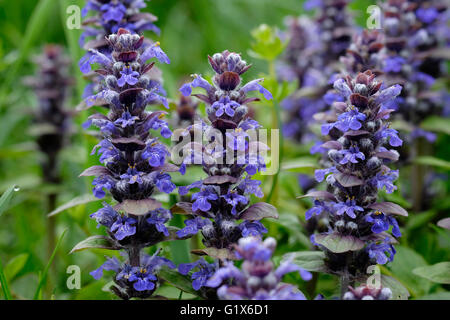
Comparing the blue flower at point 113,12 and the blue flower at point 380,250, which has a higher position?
the blue flower at point 113,12

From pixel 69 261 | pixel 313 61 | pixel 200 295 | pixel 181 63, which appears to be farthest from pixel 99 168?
pixel 181 63

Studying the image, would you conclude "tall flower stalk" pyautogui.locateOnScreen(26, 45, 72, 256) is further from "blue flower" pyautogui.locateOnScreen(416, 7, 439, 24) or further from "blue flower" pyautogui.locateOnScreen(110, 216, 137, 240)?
"blue flower" pyautogui.locateOnScreen(416, 7, 439, 24)

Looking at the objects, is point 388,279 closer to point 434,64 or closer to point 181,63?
point 434,64

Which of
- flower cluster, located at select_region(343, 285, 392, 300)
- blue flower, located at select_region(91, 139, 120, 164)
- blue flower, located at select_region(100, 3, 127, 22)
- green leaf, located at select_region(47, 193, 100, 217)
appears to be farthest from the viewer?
blue flower, located at select_region(100, 3, 127, 22)

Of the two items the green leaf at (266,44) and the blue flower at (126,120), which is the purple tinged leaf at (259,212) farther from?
the green leaf at (266,44)

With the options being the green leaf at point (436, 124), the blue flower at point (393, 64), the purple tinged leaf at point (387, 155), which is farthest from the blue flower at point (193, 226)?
the green leaf at point (436, 124)

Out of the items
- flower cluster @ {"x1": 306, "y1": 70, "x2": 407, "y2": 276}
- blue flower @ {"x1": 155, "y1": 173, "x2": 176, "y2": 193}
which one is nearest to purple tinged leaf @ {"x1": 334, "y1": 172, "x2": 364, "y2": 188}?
flower cluster @ {"x1": 306, "y1": 70, "x2": 407, "y2": 276}
